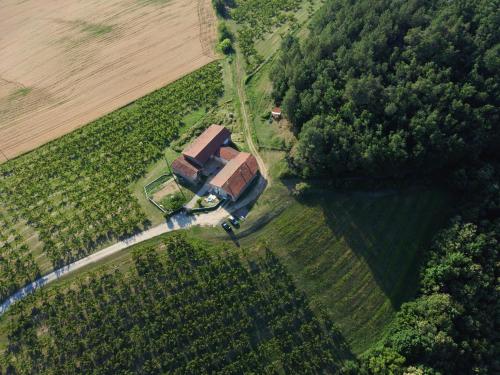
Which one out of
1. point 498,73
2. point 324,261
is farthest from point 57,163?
point 498,73

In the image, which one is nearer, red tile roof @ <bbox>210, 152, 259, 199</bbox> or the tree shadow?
the tree shadow

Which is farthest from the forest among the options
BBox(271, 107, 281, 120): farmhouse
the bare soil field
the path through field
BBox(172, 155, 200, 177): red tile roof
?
the bare soil field

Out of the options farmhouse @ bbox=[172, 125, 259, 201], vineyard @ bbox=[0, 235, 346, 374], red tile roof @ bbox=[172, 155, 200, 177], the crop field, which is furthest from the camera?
red tile roof @ bbox=[172, 155, 200, 177]

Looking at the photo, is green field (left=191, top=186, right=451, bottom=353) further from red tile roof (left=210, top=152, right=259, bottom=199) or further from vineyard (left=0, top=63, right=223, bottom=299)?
vineyard (left=0, top=63, right=223, bottom=299)

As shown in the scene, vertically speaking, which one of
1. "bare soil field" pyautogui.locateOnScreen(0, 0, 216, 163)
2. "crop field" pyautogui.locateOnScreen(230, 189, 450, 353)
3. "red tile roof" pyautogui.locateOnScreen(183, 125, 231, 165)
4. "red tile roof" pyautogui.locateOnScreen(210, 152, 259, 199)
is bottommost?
"crop field" pyautogui.locateOnScreen(230, 189, 450, 353)

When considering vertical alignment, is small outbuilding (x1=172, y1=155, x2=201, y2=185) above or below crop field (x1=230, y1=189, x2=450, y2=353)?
above

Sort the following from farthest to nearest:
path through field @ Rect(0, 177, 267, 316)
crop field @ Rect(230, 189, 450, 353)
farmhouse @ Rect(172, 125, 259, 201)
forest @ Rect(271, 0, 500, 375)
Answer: farmhouse @ Rect(172, 125, 259, 201), path through field @ Rect(0, 177, 267, 316), crop field @ Rect(230, 189, 450, 353), forest @ Rect(271, 0, 500, 375)

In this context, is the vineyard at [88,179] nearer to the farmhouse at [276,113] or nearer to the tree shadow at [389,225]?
the farmhouse at [276,113]
